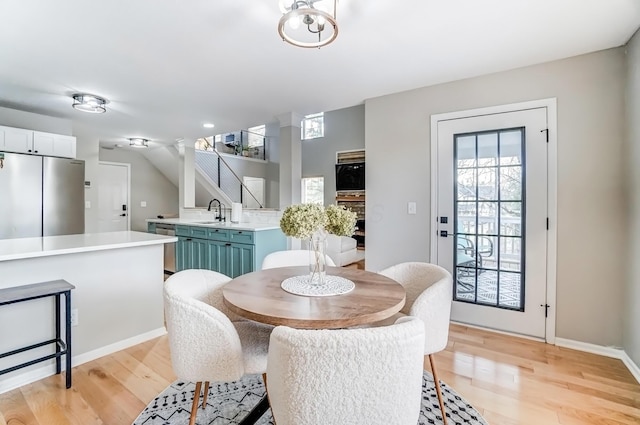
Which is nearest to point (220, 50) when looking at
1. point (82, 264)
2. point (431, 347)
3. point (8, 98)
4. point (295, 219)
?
point (295, 219)

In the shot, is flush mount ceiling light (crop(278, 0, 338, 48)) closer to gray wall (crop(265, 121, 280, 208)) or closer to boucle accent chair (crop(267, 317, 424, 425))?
boucle accent chair (crop(267, 317, 424, 425))

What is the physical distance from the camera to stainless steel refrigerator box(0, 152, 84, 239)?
3.44 m

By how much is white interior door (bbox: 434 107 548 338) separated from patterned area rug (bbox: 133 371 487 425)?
1.22 metres

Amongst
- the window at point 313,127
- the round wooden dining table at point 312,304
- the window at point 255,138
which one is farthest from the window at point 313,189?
the round wooden dining table at point 312,304

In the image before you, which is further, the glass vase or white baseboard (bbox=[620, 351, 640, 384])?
white baseboard (bbox=[620, 351, 640, 384])

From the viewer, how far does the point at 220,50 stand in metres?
2.42

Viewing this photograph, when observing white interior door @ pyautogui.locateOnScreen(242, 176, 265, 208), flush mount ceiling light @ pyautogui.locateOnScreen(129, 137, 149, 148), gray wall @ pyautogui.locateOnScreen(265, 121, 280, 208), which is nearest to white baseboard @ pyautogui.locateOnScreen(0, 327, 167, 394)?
flush mount ceiling light @ pyautogui.locateOnScreen(129, 137, 149, 148)

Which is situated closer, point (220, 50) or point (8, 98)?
point (220, 50)

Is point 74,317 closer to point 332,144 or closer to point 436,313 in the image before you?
point 436,313

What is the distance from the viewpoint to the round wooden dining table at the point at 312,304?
115 centimetres

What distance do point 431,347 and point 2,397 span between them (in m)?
2.56

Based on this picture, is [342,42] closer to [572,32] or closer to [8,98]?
[572,32]

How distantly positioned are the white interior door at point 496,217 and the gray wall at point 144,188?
6.84m

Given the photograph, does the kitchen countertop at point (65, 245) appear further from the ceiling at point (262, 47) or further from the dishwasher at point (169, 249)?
the dishwasher at point (169, 249)
